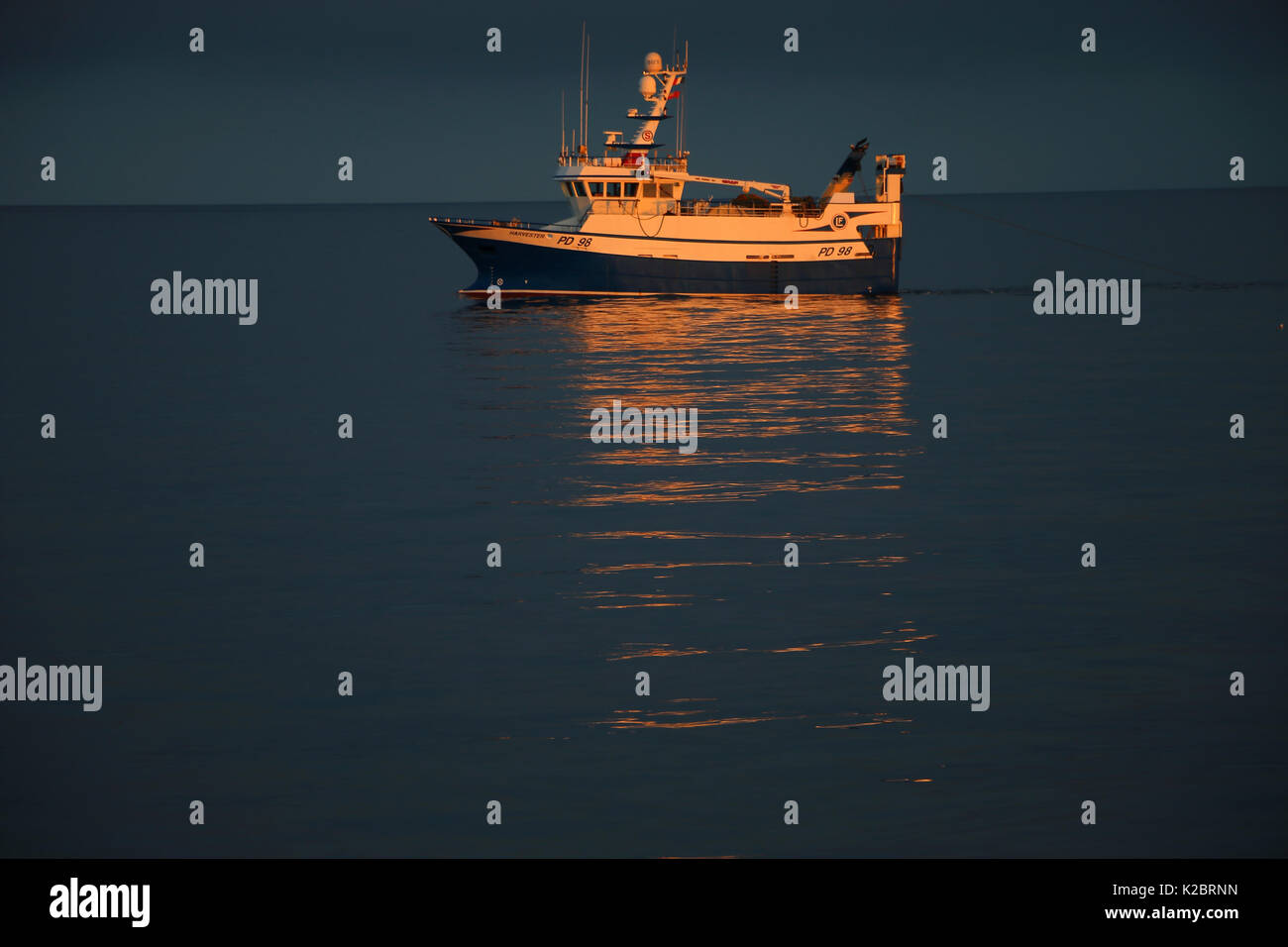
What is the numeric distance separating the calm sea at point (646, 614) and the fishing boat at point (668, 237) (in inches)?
1023

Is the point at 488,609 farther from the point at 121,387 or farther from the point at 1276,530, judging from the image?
the point at 121,387

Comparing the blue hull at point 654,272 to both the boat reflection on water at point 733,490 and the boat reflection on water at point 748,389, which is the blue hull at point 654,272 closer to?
the boat reflection on water at point 748,389

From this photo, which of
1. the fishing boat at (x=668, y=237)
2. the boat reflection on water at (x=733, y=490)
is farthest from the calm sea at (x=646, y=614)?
the fishing boat at (x=668, y=237)

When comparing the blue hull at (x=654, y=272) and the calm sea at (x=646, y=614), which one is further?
the blue hull at (x=654, y=272)

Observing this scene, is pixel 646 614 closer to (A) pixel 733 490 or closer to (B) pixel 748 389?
(A) pixel 733 490

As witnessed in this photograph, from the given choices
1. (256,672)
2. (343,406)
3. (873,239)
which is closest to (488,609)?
(256,672)

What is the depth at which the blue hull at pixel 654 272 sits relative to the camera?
7350 cm

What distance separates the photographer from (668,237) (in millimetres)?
73062

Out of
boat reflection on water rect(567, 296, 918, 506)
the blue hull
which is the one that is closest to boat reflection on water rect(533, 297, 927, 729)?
boat reflection on water rect(567, 296, 918, 506)

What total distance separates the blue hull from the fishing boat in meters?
0.05

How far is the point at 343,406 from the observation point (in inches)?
1686

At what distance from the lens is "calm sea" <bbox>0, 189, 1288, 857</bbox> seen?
49.3ft

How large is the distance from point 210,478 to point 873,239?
51.2m

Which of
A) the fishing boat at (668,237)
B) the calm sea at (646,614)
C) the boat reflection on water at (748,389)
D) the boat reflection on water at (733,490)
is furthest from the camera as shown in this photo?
the fishing boat at (668,237)
